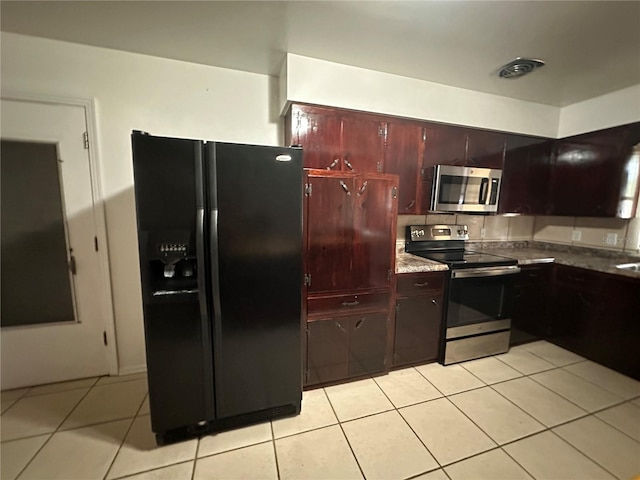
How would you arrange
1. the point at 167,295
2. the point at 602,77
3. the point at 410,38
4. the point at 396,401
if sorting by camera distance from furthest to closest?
1. the point at 602,77
2. the point at 396,401
3. the point at 410,38
4. the point at 167,295

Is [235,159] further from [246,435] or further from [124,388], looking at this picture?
[124,388]

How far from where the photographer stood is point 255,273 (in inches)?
64.4

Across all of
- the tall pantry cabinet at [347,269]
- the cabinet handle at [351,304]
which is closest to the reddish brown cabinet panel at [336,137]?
the tall pantry cabinet at [347,269]

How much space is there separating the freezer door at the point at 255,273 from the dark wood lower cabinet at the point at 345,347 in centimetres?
27

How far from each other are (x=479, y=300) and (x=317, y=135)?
203cm

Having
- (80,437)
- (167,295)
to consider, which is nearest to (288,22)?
(167,295)

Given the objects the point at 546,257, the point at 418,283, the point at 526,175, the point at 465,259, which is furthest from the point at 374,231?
the point at 526,175

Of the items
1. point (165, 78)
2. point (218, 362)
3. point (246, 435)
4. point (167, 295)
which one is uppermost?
point (165, 78)

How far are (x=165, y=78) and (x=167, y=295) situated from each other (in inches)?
67.5

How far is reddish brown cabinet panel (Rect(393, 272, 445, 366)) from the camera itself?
7.37 ft

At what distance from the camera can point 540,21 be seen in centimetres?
161

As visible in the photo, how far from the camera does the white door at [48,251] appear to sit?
1.91 metres

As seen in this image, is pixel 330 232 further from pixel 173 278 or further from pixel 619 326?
pixel 619 326

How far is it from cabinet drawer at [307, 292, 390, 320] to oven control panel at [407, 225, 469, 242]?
0.91 metres
